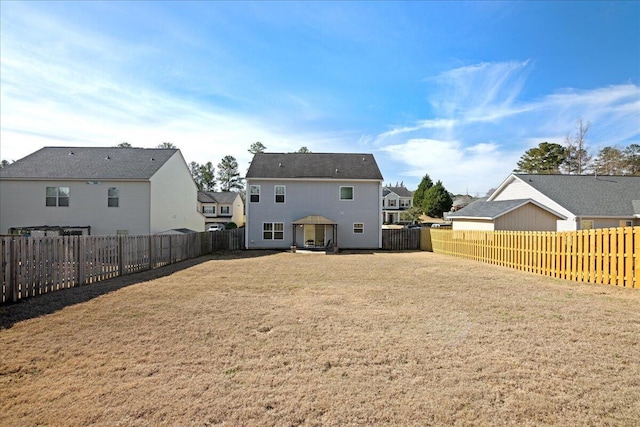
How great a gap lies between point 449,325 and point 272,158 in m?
22.6

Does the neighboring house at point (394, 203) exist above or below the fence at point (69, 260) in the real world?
above

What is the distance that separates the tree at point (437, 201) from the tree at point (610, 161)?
19.6 meters

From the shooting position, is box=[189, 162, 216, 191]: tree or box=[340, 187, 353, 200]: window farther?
box=[189, 162, 216, 191]: tree

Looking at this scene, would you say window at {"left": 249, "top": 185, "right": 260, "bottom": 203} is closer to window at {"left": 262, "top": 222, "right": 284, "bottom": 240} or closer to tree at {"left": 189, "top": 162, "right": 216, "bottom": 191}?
window at {"left": 262, "top": 222, "right": 284, "bottom": 240}

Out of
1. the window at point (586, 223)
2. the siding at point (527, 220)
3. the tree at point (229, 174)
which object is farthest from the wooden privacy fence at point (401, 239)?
the tree at point (229, 174)

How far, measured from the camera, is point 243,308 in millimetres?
6707

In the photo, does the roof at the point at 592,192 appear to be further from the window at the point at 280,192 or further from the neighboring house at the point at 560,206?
the window at the point at 280,192

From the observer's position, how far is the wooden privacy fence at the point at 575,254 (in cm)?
870

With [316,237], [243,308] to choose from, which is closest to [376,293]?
[243,308]

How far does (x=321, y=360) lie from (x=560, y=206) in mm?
24225

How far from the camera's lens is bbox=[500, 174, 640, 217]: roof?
21.7 metres

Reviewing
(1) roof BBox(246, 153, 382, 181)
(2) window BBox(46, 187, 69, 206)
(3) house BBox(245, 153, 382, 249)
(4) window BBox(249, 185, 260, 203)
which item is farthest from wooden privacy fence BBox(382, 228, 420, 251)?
(2) window BBox(46, 187, 69, 206)

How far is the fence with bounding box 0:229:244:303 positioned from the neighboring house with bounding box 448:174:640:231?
18603mm

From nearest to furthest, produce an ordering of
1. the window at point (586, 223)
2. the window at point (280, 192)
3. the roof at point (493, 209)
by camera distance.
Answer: the roof at point (493, 209), the window at point (586, 223), the window at point (280, 192)
